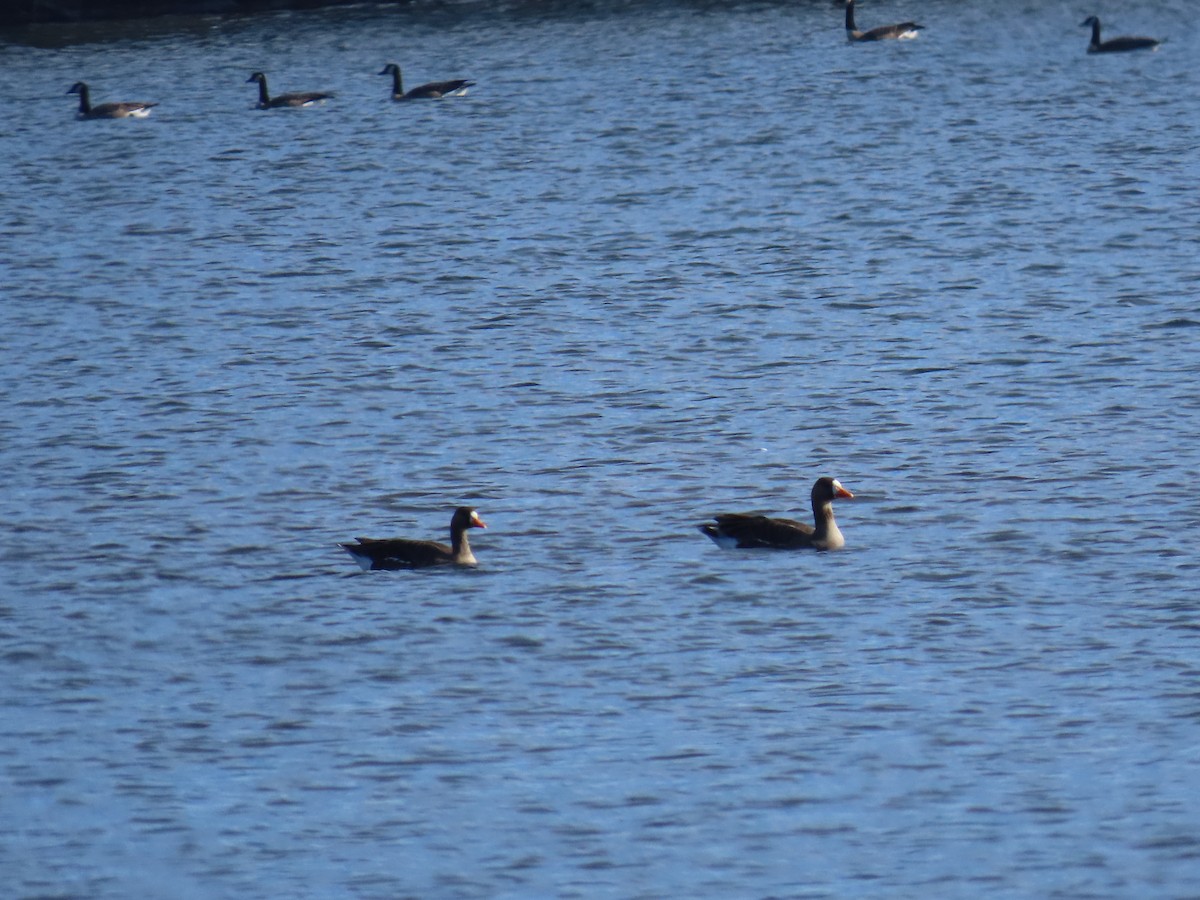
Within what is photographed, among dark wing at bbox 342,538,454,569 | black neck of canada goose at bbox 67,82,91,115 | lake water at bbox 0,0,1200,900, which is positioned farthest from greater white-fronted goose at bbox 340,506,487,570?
black neck of canada goose at bbox 67,82,91,115

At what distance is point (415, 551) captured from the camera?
19172 mm

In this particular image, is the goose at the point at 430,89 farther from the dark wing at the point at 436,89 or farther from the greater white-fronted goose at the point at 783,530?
the greater white-fronted goose at the point at 783,530

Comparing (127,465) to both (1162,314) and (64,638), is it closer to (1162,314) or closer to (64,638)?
(64,638)

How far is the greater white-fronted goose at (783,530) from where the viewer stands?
19.4 metres

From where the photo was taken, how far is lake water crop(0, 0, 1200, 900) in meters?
13.6

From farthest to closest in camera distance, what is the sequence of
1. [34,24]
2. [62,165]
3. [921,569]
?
[34,24]
[62,165]
[921,569]

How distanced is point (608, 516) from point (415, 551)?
2332 millimetres

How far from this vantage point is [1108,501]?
20453 mm

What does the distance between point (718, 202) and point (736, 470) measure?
19.0 meters

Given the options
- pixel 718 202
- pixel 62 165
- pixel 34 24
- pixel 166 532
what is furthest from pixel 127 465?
pixel 34 24

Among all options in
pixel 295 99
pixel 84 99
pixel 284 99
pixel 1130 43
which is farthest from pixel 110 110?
pixel 1130 43

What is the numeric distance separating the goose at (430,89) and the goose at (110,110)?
620cm

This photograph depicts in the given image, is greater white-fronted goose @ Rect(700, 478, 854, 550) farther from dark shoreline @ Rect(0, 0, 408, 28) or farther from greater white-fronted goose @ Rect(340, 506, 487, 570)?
dark shoreline @ Rect(0, 0, 408, 28)

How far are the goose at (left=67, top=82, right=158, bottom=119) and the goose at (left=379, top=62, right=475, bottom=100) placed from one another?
620cm
